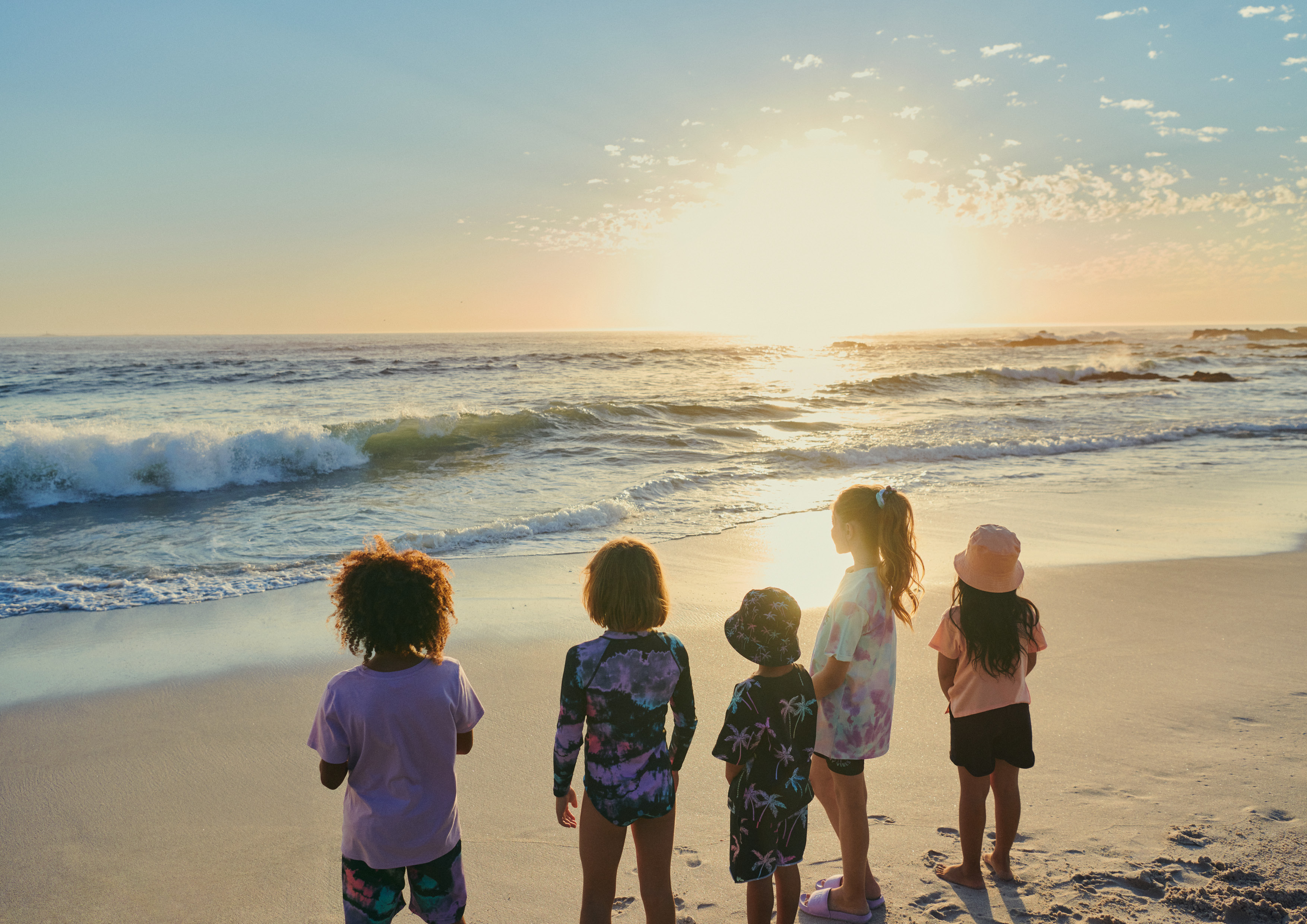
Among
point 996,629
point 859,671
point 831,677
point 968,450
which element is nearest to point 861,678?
point 859,671

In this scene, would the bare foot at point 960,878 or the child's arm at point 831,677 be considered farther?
the bare foot at point 960,878

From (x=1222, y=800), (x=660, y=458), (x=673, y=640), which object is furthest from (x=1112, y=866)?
(x=660, y=458)

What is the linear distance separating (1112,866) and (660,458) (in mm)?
12718

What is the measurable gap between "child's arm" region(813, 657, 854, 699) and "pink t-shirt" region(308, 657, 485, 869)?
1152 mm

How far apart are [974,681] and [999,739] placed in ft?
0.75

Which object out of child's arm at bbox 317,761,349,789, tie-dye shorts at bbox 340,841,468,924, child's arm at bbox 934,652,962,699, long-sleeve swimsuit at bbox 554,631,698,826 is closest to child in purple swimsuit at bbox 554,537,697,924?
long-sleeve swimsuit at bbox 554,631,698,826

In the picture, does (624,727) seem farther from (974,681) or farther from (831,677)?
(974,681)

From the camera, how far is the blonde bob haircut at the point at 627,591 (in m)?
2.14

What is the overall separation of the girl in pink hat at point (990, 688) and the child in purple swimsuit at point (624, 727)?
45.3 inches

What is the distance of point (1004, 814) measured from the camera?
2.72 m

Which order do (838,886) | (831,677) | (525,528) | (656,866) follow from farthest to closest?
(525,528), (838,886), (831,677), (656,866)

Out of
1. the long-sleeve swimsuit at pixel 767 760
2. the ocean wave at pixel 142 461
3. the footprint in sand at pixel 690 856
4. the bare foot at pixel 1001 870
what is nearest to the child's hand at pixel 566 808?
the long-sleeve swimsuit at pixel 767 760

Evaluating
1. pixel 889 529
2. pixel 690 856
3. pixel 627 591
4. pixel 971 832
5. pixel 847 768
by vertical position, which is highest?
pixel 889 529

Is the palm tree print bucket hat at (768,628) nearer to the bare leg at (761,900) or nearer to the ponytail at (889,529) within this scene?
the ponytail at (889,529)
